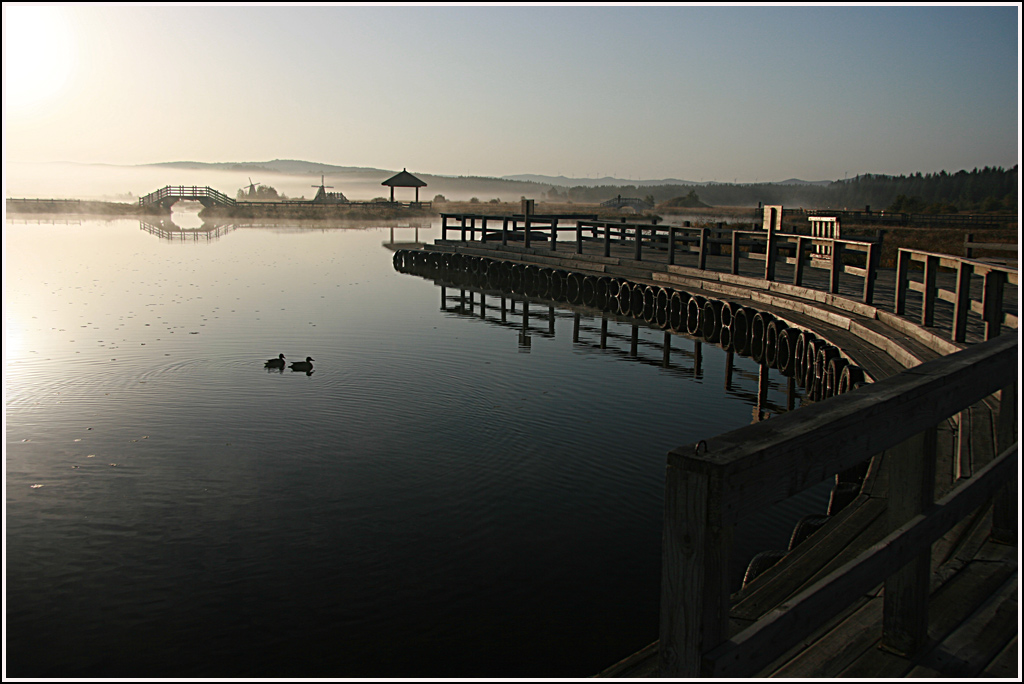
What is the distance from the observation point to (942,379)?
3.14 m

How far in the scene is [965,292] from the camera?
929cm

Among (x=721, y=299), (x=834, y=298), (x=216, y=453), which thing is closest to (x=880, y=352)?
(x=834, y=298)

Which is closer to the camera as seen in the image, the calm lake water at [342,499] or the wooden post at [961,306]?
the calm lake water at [342,499]

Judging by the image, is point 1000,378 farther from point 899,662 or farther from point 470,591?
point 470,591

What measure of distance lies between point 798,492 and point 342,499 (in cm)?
574

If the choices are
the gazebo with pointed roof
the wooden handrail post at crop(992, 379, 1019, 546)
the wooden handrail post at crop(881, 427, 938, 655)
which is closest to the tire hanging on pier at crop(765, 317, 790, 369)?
the wooden handrail post at crop(992, 379, 1019, 546)

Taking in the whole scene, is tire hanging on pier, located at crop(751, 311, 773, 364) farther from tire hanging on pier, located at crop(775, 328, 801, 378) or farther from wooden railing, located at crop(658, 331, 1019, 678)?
wooden railing, located at crop(658, 331, 1019, 678)

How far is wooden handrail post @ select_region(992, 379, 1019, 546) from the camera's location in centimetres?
423

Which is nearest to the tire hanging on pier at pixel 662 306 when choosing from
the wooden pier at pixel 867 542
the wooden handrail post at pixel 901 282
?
the wooden handrail post at pixel 901 282

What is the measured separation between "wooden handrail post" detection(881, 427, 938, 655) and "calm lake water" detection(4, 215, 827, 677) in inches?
83.1

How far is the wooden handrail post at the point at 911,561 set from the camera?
10.3 feet

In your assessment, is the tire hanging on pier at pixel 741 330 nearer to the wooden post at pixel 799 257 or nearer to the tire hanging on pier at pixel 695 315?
the tire hanging on pier at pixel 695 315

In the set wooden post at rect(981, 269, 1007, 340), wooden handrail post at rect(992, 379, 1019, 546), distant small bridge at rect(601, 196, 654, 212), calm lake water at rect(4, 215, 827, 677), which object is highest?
distant small bridge at rect(601, 196, 654, 212)

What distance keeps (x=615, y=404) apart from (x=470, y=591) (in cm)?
587
